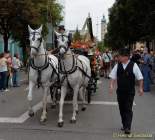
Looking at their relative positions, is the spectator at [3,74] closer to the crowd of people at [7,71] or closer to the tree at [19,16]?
the crowd of people at [7,71]

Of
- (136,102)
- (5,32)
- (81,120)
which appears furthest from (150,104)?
(5,32)

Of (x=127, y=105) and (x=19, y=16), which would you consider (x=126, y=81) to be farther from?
(x=19, y=16)

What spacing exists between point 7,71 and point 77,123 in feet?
39.1

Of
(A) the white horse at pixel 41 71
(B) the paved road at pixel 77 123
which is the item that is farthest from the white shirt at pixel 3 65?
(A) the white horse at pixel 41 71

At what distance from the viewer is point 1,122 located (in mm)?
12281

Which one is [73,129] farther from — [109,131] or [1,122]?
[1,122]

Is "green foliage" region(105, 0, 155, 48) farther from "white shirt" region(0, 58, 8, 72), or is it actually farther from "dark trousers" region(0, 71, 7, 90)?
"dark trousers" region(0, 71, 7, 90)

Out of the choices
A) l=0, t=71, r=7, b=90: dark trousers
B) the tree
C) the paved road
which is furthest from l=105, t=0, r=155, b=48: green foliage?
the paved road

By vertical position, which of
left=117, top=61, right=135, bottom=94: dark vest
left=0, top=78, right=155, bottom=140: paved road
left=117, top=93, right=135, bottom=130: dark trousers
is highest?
left=117, top=61, right=135, bottom=94: dark vest

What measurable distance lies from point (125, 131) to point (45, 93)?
2749 mm

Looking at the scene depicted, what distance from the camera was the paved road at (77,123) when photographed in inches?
420

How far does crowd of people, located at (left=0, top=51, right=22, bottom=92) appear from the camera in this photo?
75.5 feet

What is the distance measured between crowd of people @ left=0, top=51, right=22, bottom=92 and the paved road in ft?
19.7

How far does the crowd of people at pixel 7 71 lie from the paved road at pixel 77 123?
5994mm
